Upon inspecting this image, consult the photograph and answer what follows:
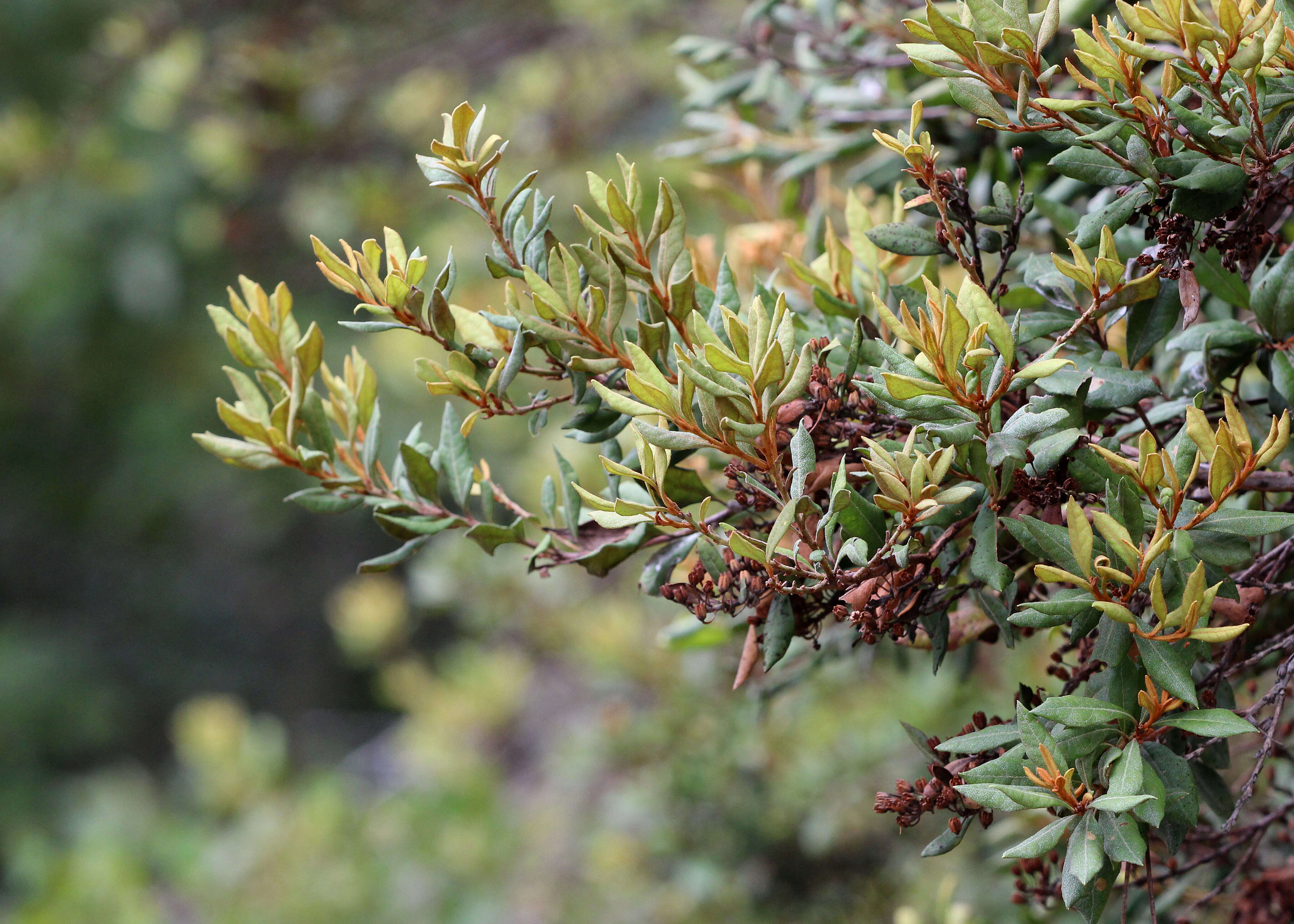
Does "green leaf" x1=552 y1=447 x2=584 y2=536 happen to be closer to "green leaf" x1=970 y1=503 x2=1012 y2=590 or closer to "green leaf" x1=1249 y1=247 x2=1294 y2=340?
"green leaf" x1=970 y1=503 x2=1012 y2=590

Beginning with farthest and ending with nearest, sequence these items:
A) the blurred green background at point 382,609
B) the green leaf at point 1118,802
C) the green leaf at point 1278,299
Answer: the blurred green background at point 382,609 → the green leaf at point 1278,299 → the green leaf at point 1118,802

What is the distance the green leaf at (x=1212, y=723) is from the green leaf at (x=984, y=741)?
0.21 ft

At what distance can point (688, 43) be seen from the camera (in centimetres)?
91

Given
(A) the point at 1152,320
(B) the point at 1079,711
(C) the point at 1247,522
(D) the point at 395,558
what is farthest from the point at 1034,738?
(D) the point at 395,558

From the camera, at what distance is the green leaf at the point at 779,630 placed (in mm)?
499

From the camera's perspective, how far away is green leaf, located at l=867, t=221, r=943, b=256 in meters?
0.53

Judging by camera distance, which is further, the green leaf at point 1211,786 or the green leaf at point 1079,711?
the green leaf at point 1211,786

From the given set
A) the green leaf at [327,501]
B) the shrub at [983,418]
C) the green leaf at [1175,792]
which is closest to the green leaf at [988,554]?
the shrub at [983,418]

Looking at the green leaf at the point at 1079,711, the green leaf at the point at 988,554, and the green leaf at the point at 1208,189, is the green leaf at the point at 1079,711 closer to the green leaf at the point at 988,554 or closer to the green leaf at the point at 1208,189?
the green leaf at the point at 988,554

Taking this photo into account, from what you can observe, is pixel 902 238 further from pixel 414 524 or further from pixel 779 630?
pixel 414 524


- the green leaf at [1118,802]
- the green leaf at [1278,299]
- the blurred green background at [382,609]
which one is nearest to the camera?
the green leaf at [1118,802]

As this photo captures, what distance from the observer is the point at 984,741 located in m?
0.47

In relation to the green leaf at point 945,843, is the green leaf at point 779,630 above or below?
above

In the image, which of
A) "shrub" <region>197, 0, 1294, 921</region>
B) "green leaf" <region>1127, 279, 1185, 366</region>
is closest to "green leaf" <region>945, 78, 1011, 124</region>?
"shrub" <region>197, 0, 1294, 921</region>
